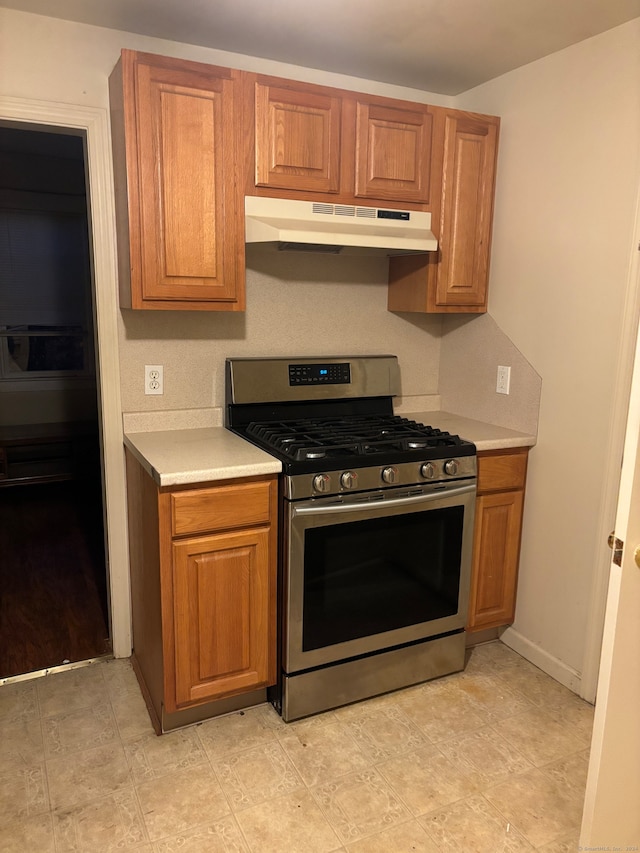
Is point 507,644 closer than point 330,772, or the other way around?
point 330,772

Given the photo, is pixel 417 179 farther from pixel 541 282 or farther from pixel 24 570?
pixel 24 570

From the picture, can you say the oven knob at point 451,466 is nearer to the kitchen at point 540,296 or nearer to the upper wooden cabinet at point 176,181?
Result: the kitchen at point 540,296

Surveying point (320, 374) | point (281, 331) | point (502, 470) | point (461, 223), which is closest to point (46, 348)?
point (281, 331)

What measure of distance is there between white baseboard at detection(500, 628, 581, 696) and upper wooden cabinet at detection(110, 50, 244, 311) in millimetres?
1862

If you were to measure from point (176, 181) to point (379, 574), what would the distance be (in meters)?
1.54

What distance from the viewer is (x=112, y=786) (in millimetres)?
1885

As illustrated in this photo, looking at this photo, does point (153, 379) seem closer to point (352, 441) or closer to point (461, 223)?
point (352, 441)

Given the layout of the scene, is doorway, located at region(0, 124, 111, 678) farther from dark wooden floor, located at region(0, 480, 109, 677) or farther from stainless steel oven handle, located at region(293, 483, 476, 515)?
stainless steel oven handle, located at region(293, 483, 476, 515)

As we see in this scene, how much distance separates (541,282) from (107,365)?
172cm

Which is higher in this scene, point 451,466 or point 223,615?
point 451,466

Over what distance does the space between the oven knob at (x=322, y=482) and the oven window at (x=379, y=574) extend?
0.14 meters

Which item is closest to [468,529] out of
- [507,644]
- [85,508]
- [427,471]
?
[427,471]

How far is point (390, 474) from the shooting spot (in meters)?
2.16

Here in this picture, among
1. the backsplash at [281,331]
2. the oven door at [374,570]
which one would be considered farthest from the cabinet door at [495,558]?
the backsplash at [281,331]
